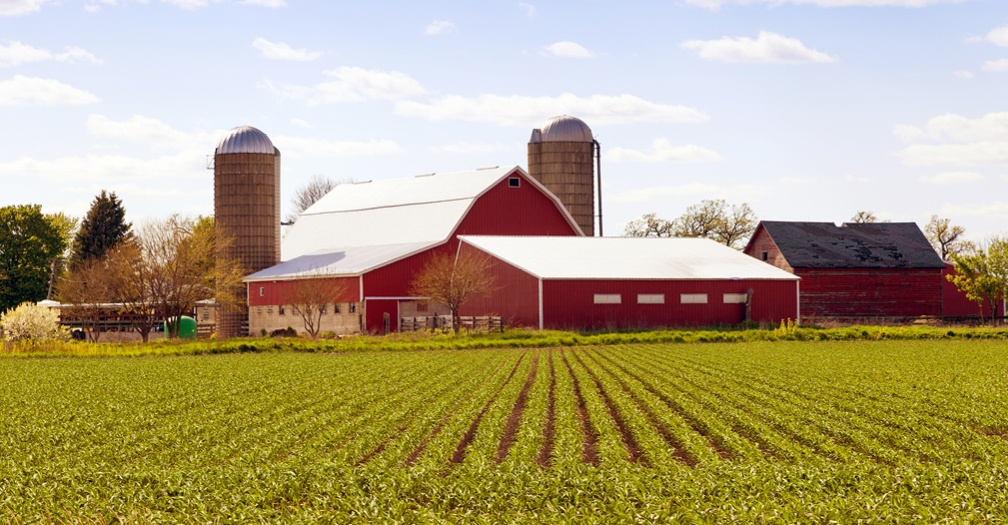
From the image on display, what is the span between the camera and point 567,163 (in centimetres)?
7019

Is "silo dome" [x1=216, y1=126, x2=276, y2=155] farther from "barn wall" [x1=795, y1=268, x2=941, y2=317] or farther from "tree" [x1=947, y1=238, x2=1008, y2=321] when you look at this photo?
"tree" [x1=947, y1=238, x2=1008, y2=321]

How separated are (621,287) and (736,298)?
596 centimetres

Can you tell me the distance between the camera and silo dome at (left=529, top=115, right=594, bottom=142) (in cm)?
7019

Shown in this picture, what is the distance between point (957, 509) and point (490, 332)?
3727 centimetres

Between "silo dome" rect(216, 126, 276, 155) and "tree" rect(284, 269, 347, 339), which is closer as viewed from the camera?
"tree" rect(284, 269, 347, 339)

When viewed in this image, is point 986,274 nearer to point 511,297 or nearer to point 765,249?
point 765,249

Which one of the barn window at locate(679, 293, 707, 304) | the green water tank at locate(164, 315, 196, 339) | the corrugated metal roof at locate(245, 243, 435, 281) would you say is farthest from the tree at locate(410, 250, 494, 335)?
the green water tank at locate(164, 315, 196, 339)

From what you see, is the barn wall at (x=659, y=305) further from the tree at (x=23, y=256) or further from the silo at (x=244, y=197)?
the tree at (x=23, y=256)

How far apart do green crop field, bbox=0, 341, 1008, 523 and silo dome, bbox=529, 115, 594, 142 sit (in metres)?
38.7

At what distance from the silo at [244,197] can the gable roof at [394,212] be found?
3782 millimetres

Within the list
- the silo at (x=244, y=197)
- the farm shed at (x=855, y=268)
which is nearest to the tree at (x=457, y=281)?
the silo at (x=244, y=197)

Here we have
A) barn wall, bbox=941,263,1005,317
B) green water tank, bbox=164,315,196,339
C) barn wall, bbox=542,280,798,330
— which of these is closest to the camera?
barn wall, bbox=542,280,798,330

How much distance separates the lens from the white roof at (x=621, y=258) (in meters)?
53.1

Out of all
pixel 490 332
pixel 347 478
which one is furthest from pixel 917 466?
pixel 490 332
